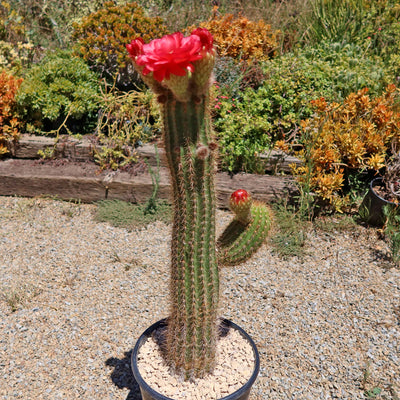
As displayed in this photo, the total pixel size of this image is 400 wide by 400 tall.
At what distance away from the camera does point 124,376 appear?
2.70m

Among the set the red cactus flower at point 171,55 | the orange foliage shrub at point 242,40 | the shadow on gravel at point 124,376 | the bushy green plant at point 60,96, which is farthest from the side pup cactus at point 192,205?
the orange foliage shrub at point 242,40

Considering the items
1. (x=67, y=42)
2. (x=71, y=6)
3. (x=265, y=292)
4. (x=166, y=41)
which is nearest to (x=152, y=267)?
(x=265, y=292)

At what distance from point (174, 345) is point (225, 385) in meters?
0.30

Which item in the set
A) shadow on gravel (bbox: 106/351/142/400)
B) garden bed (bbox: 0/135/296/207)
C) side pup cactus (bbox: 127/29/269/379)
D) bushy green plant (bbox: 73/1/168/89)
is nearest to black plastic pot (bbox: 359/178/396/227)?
garden bed (bbox: 0/135/296/207)

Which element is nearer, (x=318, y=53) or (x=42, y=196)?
(x=42, y=196)

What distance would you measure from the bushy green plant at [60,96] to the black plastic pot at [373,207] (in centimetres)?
283

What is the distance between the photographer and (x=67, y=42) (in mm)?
6047

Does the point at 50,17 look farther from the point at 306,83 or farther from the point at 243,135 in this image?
the point at 306,83

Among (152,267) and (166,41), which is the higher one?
(166,41)

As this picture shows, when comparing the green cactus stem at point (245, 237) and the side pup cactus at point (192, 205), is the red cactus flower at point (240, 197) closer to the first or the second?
the side pup cactus at point (192, 205)

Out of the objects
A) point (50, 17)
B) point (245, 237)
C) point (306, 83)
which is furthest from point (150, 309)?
point (50, 17)

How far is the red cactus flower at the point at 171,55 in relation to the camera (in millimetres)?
1432

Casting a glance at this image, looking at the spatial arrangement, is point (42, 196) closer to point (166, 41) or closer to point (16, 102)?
point (16, 102)

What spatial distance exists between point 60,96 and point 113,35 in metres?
0.91
